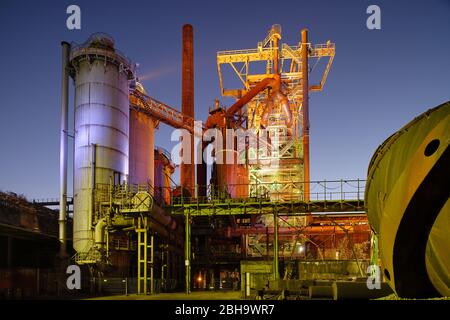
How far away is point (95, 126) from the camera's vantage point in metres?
43.2

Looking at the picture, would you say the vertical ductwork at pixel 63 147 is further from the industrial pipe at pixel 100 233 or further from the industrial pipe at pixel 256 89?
the industrial pipe at pixel 256 89

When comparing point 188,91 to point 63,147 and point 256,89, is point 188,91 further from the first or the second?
point 63,147

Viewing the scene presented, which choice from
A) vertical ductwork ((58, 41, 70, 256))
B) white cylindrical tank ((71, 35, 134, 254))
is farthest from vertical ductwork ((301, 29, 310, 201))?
vertical ductwork ((58, 41, 70, 256))

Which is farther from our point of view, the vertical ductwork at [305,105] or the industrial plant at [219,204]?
the vertical ductwork at [305,105]

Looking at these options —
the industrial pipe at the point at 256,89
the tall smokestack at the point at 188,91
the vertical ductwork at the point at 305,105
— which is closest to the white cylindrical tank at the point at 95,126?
the industrial pipe at the point at 256,89

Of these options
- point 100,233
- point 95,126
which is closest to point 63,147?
point 95,126

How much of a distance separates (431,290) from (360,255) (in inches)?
2160

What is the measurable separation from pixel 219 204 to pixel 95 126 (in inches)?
506

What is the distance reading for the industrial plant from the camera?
13.7 metres

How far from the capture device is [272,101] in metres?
73.7

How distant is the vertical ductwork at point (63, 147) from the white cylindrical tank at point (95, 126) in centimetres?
110

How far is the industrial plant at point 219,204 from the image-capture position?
13.7m

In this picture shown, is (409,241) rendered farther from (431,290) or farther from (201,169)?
(201,169)

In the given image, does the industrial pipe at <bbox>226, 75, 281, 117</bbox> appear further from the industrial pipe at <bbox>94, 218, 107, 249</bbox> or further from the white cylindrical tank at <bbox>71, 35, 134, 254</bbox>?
the industrial pipe at <bbox>94, 218, 107, 249</bbox>
